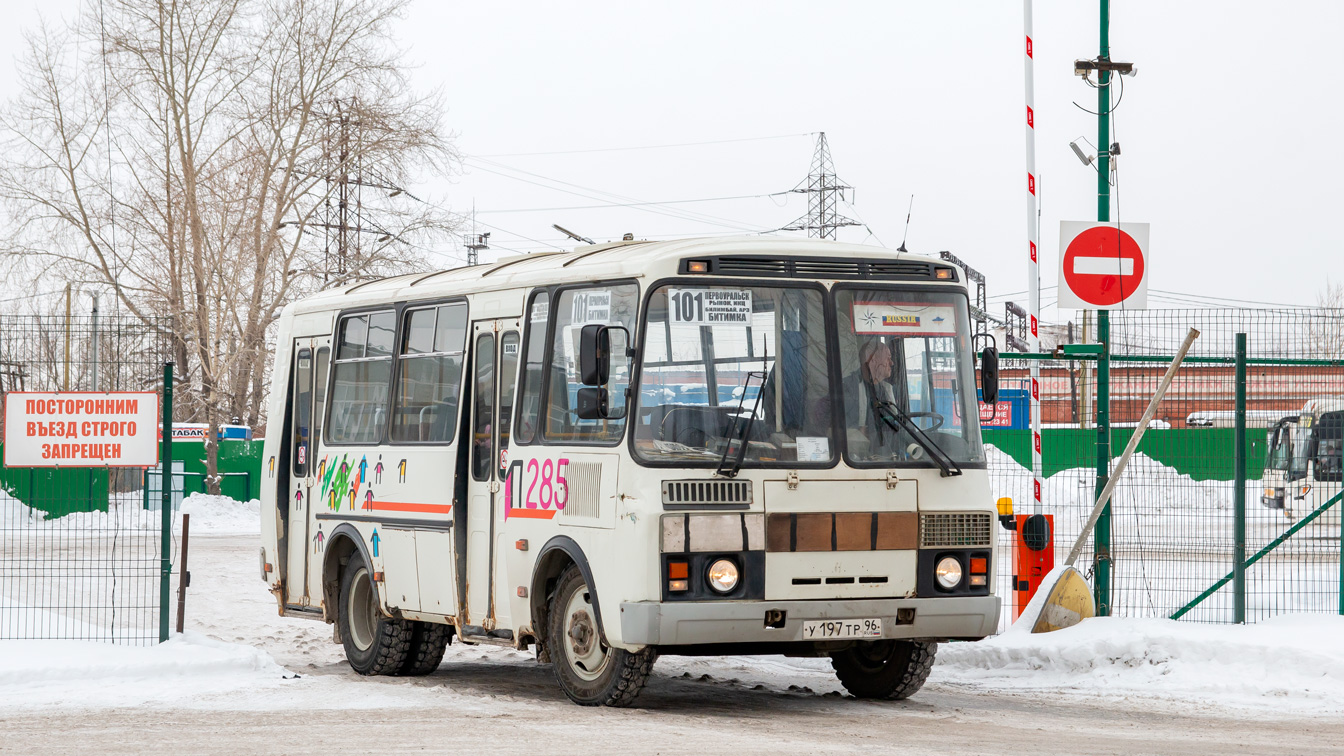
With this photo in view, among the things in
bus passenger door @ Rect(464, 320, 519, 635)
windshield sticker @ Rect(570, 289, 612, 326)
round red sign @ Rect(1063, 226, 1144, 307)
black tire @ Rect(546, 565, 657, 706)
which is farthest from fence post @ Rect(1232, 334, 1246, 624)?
bus passenger door @ Rect(464, 320, 519, 635)

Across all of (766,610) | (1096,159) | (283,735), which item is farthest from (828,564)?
(1096,159)

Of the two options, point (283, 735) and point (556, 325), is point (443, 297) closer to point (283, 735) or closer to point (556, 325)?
point (556, 325)

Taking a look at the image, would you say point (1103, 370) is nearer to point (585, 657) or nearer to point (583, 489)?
point (583, 489)

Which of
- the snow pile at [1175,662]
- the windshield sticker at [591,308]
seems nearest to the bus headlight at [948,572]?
the snow pile at [1175,662]

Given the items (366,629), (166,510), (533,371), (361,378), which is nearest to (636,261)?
(533,371)

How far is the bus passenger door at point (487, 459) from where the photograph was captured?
418 inches

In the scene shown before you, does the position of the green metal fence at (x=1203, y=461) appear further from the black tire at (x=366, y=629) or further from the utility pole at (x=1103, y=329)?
the black tire at (x=366, y=629)

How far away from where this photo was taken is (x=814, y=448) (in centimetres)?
936

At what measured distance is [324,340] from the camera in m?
13.4

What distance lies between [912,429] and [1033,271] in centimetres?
507

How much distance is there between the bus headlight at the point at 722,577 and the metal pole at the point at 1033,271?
16.0ft

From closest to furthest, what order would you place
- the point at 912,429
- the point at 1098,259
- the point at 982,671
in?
Result: the point at 912,429
the point at 982,671
the point at 1098,259

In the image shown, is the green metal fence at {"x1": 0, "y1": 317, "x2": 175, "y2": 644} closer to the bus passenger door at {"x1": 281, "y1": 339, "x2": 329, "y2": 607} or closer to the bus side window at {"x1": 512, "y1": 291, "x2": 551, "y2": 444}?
the bus passenger door at {"x1": 281, "y1": 339, "x2": 329, "y2": 607}

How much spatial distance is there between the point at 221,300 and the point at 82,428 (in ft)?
81.4
